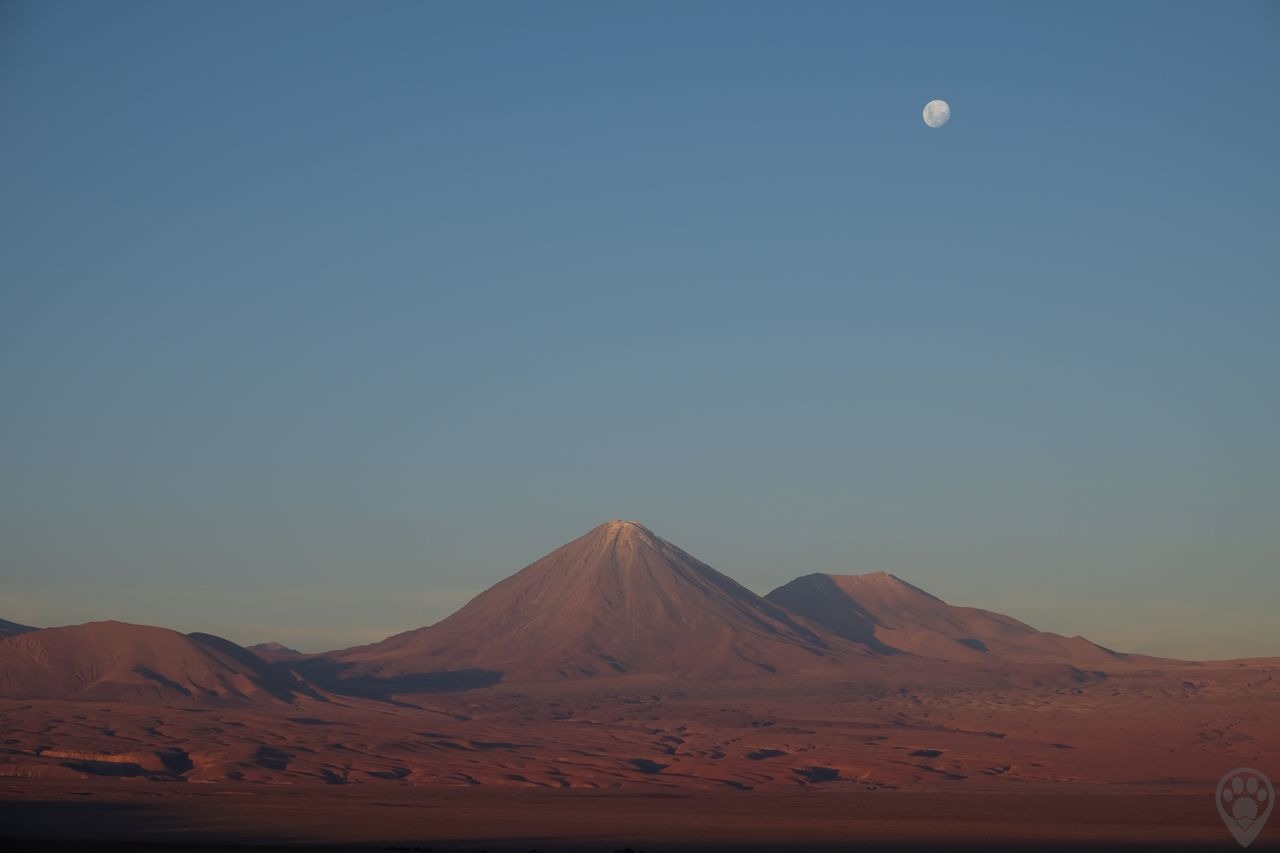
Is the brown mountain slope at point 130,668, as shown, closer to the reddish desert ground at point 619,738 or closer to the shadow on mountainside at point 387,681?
the reddish desert ground at point 619,738

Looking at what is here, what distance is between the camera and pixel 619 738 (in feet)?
376

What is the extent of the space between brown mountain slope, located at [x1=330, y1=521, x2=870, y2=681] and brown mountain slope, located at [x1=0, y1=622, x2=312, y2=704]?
3119 cm

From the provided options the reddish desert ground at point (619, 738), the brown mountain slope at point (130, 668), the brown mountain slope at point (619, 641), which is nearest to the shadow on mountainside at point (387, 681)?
the reddish desert ground at point (619, 738)

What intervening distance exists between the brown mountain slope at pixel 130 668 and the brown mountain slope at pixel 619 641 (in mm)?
31193

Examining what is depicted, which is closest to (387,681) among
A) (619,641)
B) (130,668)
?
(619,641)

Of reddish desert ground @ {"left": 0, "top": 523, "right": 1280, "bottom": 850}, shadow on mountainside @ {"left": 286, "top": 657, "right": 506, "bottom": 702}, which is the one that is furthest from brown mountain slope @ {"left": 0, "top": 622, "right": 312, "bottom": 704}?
shadow on mountainside @ {"left": 286, "top": 657, "right": 506, "bottom": 702}

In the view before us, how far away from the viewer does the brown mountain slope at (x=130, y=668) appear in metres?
133

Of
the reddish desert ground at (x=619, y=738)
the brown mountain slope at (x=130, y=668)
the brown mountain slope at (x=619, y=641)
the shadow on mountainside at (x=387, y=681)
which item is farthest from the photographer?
the brown mountain slope at (x=619, y=641)

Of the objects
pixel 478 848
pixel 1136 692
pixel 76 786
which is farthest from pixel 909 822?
pixel 1136 692

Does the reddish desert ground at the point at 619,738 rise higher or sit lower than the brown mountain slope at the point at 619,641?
lower

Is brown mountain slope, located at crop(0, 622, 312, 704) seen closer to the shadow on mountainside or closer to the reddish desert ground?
the reddish desert ground

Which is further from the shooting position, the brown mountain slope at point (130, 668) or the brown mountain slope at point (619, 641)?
the brown mountain slope at point (619, 641)

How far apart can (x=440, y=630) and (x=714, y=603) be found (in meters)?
37.5

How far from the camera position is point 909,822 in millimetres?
64188
